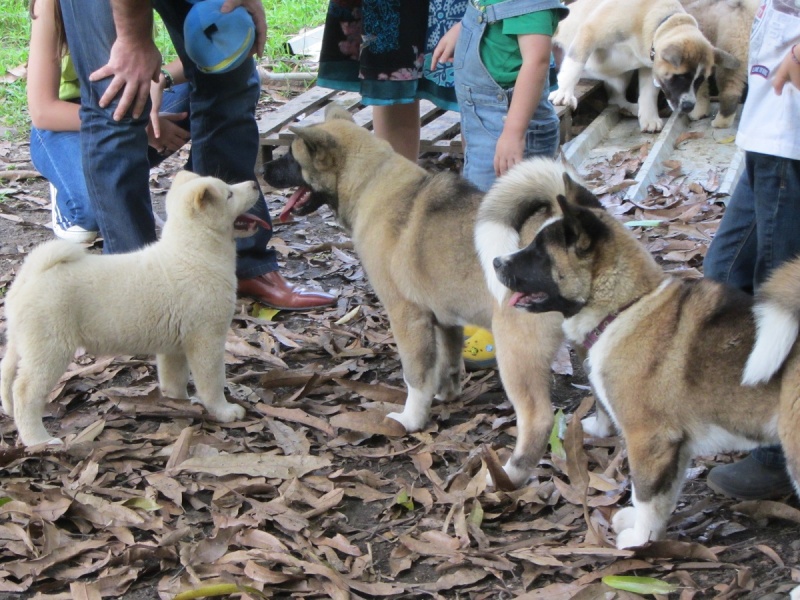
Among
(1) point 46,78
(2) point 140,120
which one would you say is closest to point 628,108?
(1) point 46,78

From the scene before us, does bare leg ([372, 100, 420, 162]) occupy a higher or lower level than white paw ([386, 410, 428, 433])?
higher

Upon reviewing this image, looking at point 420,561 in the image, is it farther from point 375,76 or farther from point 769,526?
point 375,76

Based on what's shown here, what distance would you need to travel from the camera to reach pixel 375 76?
541 cm

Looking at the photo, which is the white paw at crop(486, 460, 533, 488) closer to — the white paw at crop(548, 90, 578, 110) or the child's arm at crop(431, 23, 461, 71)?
the child's arm at crop(431, 23, 461, 71)

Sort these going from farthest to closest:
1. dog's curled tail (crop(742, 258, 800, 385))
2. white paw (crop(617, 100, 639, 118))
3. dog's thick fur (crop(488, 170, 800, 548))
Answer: white paw (crop(617, 100, 639, 118))
dog's thick fur (crop(488, 170, 800, 548))
dog's curled tail (crop(742, 258, 800, 385))

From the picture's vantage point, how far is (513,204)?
3.57 m

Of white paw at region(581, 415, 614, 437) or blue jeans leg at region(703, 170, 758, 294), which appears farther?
white paw at region(581, 415, 614, 437)

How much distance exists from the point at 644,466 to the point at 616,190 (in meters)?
4.41

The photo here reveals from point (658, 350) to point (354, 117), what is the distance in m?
5.06

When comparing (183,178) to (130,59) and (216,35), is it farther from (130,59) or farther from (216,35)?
(216,35)

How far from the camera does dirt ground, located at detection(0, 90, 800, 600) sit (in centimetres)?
316

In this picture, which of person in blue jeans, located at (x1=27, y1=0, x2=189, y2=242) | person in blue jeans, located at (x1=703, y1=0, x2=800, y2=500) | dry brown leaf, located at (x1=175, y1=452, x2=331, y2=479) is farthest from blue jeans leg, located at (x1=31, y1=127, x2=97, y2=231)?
person in blue jeans, located at (x1=703, y1=0, x2=800, y2=500)

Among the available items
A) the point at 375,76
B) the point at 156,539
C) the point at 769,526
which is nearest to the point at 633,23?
the point at 375,76

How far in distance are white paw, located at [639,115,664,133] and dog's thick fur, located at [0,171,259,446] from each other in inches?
206
